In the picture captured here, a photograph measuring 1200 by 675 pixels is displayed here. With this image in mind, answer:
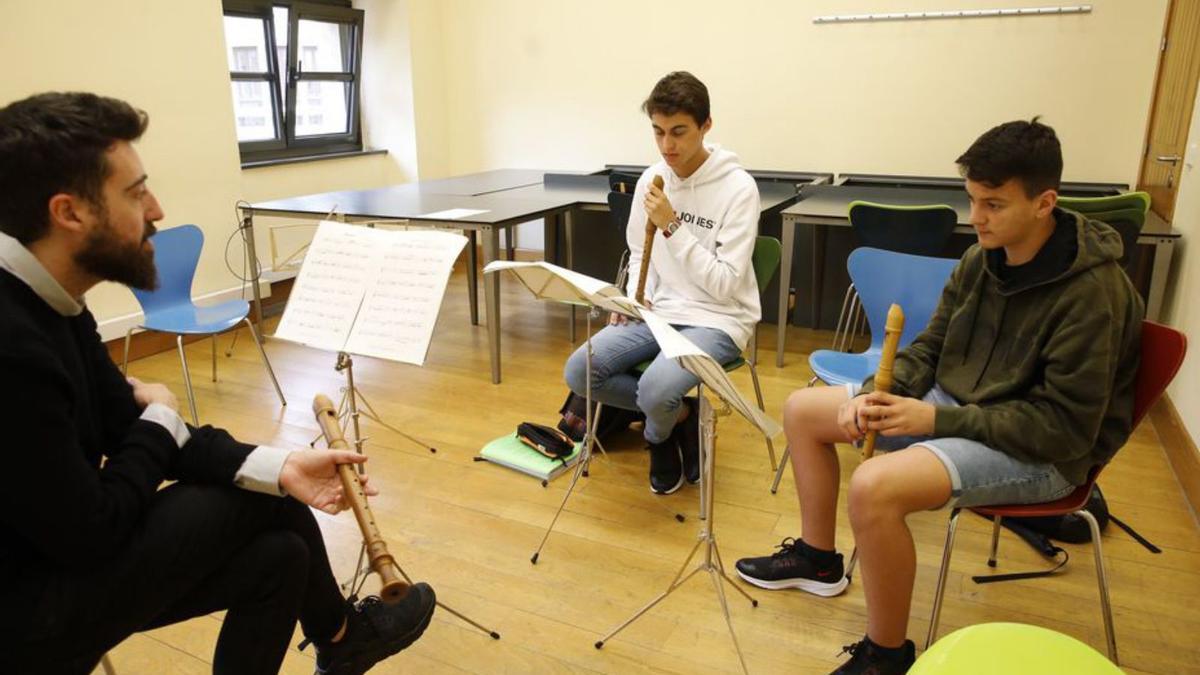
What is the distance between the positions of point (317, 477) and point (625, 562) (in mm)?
1051

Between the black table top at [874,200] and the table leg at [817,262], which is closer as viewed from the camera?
the black table top at [874,200]

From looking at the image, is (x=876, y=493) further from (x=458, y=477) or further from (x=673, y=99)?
(x=458, y=477)

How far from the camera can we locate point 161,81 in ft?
13.2

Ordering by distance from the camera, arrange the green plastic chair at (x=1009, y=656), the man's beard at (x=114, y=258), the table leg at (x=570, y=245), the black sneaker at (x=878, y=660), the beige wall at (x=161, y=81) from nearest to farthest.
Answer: the green plastic chair at (x=1009, y=656) < the man's beard at (x=114, y=258) < the black sneaker at (x=878, y=660) < the beige wall at (x=161, y=81) < the table leg at (x=570, y=245)

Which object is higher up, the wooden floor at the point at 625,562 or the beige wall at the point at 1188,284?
the beige wall at the point at 1188,284

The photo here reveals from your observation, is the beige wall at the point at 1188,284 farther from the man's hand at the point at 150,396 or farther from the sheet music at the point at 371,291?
the man's hand at the point at 150,396

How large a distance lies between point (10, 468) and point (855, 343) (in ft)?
12.8

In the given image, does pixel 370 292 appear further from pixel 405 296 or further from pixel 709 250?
pixel 709 250

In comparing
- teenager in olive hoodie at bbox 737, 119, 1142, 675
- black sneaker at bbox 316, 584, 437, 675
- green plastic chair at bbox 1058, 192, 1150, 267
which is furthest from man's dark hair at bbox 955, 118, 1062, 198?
green plastic chair at bbox 1058, 192, 1150, 267

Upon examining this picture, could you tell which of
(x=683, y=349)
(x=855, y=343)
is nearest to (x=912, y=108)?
(x=855, y=343)

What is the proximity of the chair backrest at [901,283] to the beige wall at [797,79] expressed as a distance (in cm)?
251

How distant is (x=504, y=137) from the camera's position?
598 centimetres

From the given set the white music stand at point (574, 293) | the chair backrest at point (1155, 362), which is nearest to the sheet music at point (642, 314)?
the white music stand at point (574, 293)

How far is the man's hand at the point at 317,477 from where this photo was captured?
1.40m
